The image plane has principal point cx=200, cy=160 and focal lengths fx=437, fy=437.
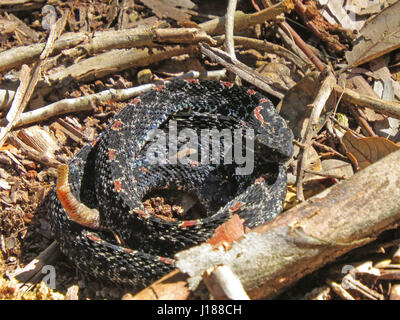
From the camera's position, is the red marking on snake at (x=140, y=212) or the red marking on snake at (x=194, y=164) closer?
the red marking on snake at (x=140, y=212)

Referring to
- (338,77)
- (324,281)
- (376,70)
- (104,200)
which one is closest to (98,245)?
(104,200)

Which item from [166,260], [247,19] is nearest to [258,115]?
[247,19]

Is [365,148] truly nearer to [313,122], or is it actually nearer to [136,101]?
[313,122]

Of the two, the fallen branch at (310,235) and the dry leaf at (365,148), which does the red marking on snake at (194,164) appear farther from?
the fallen branch at (310,235)

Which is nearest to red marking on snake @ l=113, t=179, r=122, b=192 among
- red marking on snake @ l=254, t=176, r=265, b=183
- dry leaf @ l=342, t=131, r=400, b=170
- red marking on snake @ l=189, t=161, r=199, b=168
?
red marking on snake @ l=189, t=161, r=199, b=168

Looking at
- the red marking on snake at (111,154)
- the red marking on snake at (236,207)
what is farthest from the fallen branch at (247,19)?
the red marking on snake at (236,207)

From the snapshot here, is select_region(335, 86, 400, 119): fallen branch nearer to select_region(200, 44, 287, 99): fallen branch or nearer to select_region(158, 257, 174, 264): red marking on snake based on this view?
select_region(200, 44, 287, 99): fallen branch

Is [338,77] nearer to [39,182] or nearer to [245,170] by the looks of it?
[245,170]
